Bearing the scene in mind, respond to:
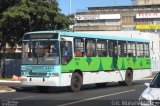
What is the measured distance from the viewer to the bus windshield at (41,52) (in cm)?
2283

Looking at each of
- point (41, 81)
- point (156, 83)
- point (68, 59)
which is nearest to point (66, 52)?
point (68, 59)

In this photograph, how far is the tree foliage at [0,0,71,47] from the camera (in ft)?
115

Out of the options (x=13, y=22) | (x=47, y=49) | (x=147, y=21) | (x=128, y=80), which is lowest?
(x=128, y=80)

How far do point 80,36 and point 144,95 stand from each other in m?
12.9

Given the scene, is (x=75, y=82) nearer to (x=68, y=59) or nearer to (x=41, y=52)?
(x=68, y=59)

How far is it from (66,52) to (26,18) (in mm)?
12462

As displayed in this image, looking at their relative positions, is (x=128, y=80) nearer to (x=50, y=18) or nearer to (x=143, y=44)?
(x=143, y=44)

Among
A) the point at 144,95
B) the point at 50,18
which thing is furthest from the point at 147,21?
the point at 144,95

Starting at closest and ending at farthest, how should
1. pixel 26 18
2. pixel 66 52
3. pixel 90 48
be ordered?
pixel 66 52 → pixel 90 48 → pixel 26 18

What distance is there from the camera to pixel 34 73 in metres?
23.1

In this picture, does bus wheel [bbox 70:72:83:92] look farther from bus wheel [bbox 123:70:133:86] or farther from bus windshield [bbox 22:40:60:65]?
bus wheel [bbox 123:70:133:86]

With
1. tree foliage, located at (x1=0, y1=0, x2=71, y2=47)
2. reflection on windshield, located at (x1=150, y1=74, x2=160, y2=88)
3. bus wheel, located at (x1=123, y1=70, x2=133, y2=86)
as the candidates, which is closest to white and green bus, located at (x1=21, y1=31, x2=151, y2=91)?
bus wheel, located at (x1=123, y1=70, x2=133, y2=86)

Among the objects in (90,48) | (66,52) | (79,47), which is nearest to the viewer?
(66,52)

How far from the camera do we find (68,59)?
23344 mm
